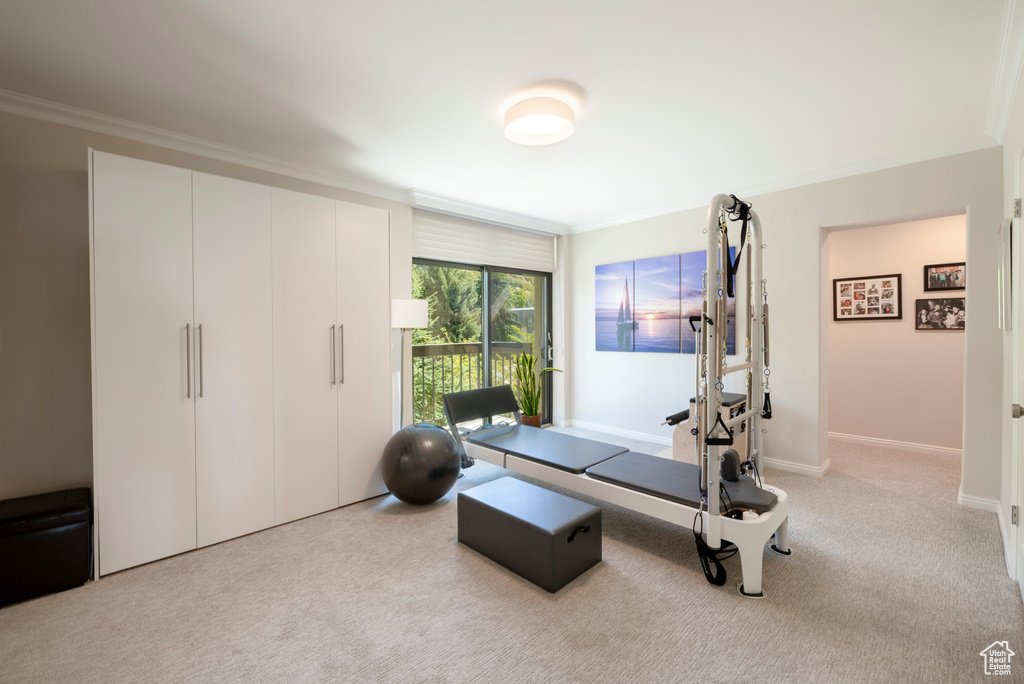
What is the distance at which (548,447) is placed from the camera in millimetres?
3438

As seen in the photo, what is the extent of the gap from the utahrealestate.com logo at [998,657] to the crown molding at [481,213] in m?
4.42

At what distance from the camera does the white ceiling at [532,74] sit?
1.86m

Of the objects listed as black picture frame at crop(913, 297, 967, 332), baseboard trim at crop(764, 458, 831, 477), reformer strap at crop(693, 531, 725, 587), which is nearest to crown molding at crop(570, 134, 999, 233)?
black picture frame at crop(913, 297, 967, 332)

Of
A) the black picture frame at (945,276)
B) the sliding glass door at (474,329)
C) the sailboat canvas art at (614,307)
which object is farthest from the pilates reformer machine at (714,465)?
the black picture frame at (945,276)

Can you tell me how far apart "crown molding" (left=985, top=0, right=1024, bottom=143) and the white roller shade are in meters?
3.83

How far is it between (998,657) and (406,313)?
3609 mm

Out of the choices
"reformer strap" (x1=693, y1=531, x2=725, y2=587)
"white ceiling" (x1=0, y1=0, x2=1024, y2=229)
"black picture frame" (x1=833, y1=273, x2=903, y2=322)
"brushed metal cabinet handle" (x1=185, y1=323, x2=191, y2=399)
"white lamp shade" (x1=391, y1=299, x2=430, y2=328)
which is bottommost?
"reformer strap" (x1=693, y1=531, x2=725, y2=587)

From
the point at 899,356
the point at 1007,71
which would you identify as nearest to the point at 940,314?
the point at 899,356

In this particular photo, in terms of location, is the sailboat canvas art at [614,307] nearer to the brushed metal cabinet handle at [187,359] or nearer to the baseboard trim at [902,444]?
the baseboard trim at [902,444]

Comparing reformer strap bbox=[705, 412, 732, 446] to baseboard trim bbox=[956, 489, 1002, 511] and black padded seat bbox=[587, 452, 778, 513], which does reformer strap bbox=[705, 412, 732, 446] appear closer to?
black padded seat bbox=[587, 452, 778, 513]

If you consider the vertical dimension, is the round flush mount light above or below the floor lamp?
above

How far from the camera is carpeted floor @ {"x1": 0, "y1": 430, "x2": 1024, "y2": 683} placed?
173cm

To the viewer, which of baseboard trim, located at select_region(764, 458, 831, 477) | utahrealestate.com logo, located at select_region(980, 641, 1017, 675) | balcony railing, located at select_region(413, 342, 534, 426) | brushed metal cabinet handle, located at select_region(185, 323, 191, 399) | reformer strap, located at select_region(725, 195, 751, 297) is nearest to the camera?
utahrealestate.com logo, located at select_region(980, 641, 1017, 675)

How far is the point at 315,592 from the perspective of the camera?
2.26 m
